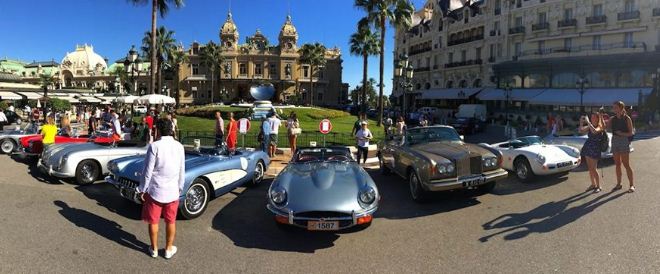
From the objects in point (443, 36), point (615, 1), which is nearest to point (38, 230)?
point (615, 1)

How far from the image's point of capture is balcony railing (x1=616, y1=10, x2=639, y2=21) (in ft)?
108

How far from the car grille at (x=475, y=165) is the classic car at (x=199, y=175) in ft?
15.0

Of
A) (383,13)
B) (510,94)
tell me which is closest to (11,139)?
(383,13)

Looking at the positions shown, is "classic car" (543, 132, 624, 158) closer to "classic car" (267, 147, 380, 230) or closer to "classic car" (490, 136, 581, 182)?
"classic car" (490, 136, 581, 182)

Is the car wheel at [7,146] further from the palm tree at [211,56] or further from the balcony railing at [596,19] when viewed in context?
the palm tree at [211,56]

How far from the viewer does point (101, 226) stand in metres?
5.98

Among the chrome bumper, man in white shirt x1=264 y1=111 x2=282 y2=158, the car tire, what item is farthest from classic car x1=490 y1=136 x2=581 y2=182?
man in white shirt x1=264 y1=111 x2=282 y2=158

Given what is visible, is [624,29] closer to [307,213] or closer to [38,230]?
[307,213]

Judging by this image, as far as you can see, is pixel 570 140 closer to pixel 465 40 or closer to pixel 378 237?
pixel 378 237

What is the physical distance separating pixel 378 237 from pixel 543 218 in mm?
2829

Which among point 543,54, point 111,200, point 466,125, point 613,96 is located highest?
point 543,54

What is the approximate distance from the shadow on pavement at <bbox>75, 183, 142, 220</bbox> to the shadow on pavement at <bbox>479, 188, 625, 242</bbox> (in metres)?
5.79

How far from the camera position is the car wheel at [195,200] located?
6.43 metres

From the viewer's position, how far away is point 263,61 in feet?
259
